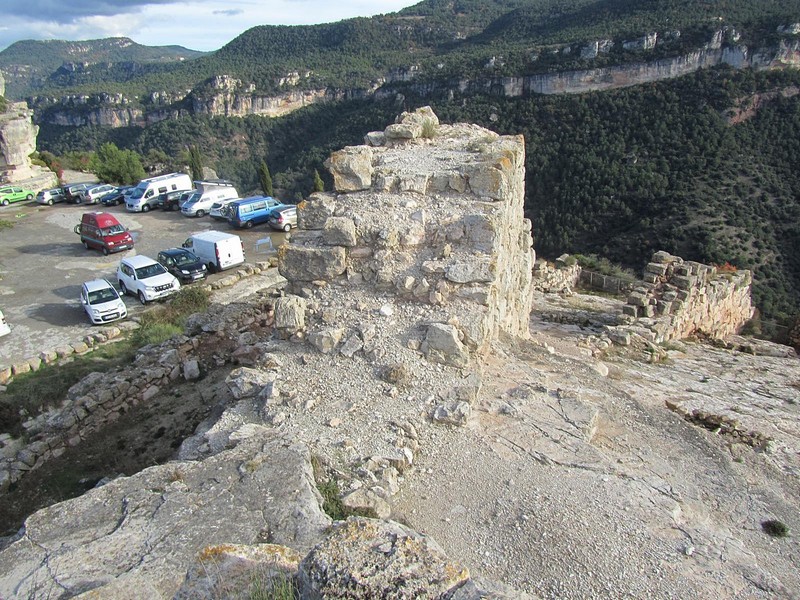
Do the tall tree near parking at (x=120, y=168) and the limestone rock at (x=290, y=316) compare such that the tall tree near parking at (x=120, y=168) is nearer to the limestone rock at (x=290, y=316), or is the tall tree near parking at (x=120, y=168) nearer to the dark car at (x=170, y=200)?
the dark car at (x=170, y=200)

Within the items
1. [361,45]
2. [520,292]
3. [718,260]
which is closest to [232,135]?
[361,45]

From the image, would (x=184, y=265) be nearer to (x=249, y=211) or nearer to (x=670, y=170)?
(x=249, y=211)

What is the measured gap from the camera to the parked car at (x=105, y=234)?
75.5ft

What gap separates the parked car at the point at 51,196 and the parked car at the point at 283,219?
50.2 feet

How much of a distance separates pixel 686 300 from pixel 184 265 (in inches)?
635

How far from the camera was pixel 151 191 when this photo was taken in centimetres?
2944

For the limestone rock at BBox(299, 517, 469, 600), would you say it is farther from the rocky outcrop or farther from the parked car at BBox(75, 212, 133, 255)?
the rocky outcrop

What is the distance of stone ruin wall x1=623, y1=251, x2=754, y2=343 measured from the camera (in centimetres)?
1470

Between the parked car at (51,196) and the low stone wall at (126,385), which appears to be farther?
the parked car at (51,196)

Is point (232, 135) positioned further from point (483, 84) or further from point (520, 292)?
point (520, 292)

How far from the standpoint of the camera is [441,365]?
746 centimetres

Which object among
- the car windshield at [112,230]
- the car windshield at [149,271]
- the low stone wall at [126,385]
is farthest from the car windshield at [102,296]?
the car windshield at [112,230]

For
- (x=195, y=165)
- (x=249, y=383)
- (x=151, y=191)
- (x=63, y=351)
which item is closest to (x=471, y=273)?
(x=249, y=383)

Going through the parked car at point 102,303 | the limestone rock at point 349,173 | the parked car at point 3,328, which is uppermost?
the limestone rock at point 349,173
